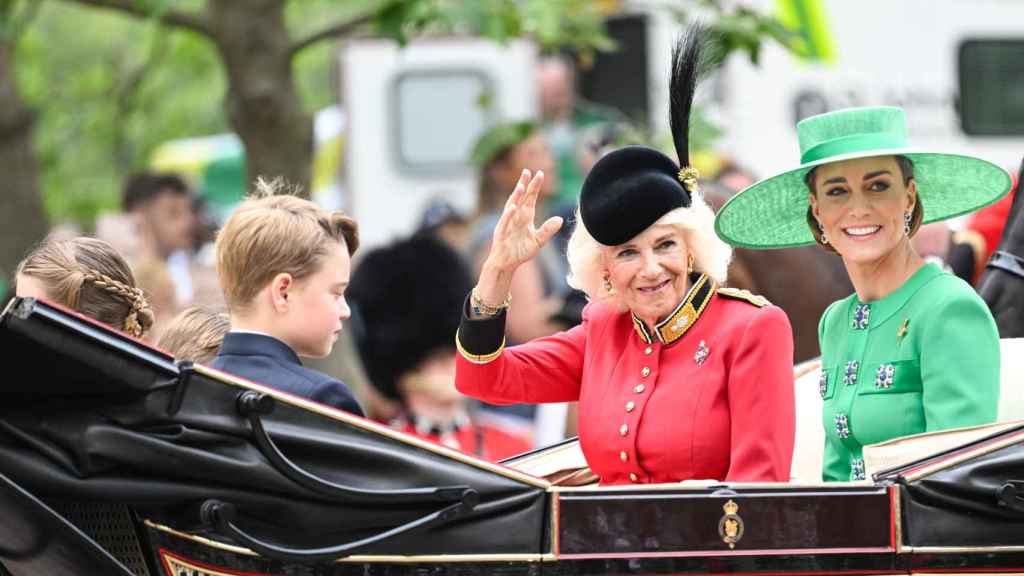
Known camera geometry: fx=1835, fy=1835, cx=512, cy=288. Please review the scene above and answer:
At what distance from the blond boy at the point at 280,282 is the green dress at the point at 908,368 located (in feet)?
3.66

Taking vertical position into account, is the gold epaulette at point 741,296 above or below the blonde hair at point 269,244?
below

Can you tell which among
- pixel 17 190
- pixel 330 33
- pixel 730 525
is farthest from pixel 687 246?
pixel 17 190

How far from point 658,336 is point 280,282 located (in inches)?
33.6

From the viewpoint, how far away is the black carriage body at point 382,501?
3.43m

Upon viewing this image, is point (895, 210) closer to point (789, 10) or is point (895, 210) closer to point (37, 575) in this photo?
point (37, 575)

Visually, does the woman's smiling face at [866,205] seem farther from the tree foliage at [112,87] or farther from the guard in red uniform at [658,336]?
the tree foliage at [112,87]

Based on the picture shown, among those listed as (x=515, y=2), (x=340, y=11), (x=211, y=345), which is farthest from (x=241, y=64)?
(x=340, y=11)

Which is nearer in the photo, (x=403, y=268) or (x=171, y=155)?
(x=403, y=268)

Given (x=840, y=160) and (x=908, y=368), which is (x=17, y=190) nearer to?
(x=840, y=160)

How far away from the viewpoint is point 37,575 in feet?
11.6

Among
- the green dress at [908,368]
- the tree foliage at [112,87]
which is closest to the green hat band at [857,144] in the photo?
the green dress at [908,368]

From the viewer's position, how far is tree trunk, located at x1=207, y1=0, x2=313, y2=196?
24.4 feet

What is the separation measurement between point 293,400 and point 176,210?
748 cm

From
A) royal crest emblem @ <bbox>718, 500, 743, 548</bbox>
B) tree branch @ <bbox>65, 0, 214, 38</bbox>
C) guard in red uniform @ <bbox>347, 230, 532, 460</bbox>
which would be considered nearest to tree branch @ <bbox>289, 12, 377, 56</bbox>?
tree branch @ <bbox>65, 0, 214, 38</bbox>
